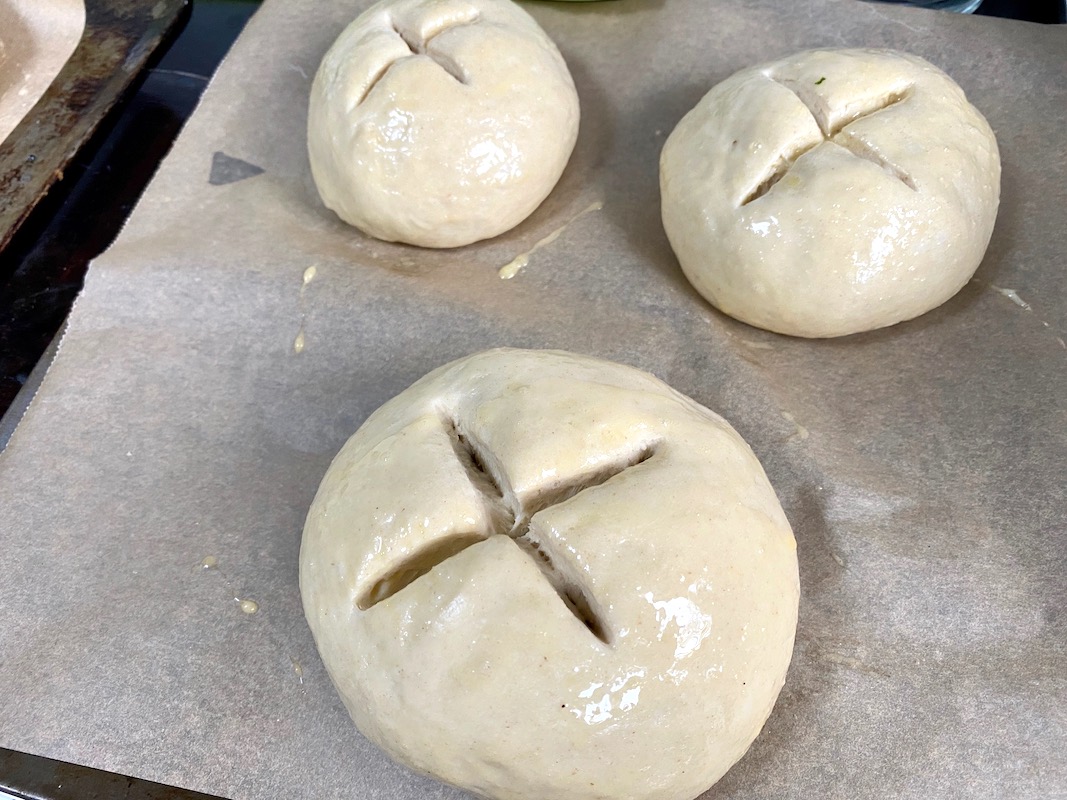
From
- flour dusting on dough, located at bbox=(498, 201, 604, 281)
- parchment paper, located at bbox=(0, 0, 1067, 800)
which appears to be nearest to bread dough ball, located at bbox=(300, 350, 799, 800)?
parchment paper, located at bbox=(0, 0, 1067, 800)

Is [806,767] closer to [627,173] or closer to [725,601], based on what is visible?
[725,601]

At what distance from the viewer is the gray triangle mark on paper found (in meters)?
2.41

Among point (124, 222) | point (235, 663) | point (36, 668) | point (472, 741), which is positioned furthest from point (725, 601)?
point (124, 222)

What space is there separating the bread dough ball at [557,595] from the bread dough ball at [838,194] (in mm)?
572

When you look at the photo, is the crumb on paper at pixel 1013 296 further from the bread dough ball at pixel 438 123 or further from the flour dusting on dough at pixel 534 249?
the bread dough ball at pixel 438 123

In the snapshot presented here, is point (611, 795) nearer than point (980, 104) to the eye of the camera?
Yes

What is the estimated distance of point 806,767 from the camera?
1485 millimetres

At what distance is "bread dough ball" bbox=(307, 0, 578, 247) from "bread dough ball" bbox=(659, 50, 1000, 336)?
441mm

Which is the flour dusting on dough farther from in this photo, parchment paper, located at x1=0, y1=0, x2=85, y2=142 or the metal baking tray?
parchment paper, located at x1=0, y1=0, x2=85, y2=142

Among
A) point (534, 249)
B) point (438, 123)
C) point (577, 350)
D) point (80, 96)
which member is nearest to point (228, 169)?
point (80, 96)

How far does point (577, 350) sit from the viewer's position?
206 centimetres

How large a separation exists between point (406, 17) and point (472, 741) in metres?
1.90

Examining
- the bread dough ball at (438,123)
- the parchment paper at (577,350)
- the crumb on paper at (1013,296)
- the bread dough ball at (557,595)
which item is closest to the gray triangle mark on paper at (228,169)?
the parchment paper at (577,350)

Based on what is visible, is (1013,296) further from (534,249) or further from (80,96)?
(80,96)
